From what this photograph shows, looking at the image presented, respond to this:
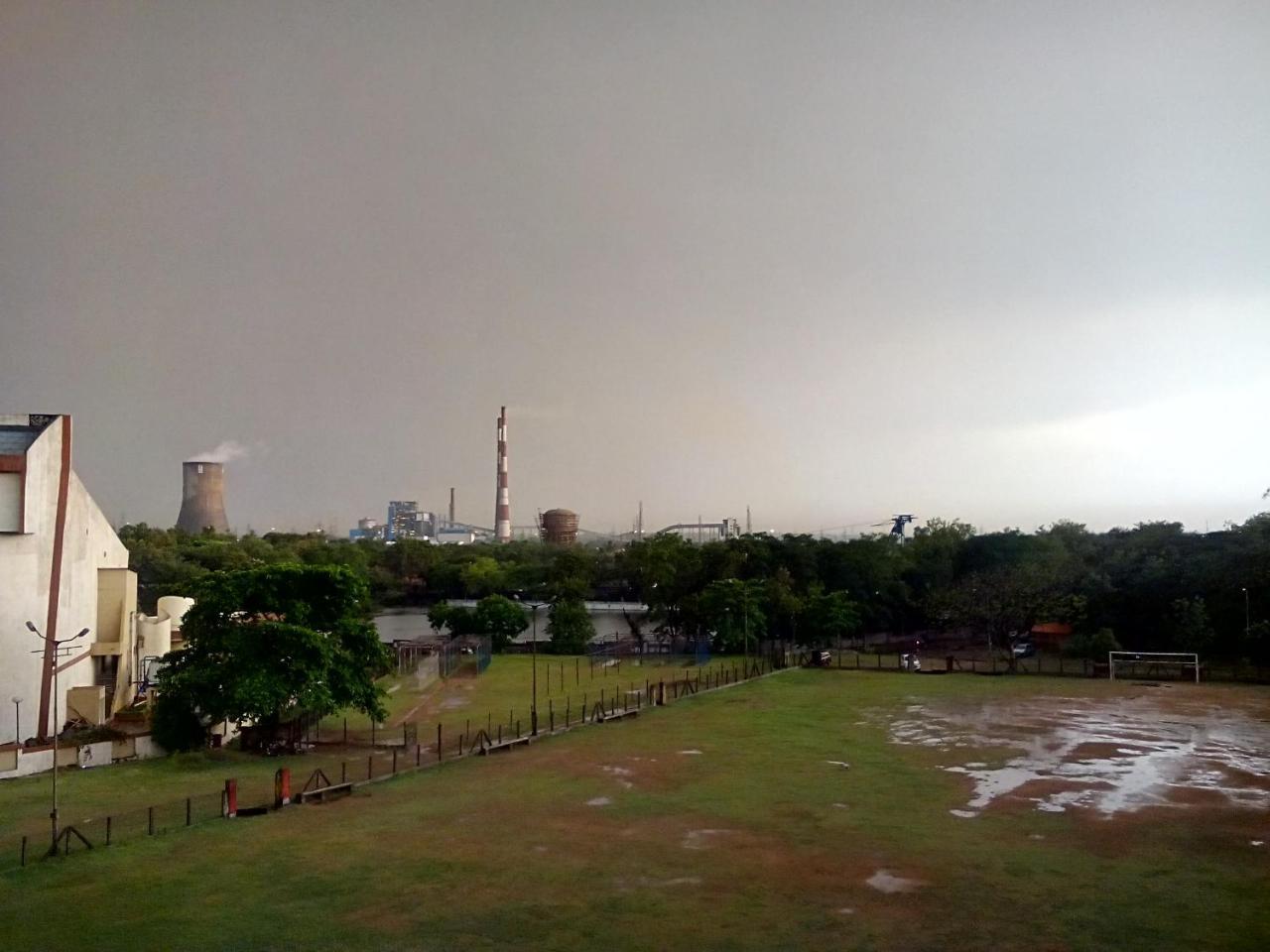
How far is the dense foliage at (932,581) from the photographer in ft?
192

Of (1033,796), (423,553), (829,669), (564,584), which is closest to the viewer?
(1033,796)

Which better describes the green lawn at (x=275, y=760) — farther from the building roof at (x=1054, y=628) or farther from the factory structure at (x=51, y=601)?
the building roof at (x=1054, y=628)

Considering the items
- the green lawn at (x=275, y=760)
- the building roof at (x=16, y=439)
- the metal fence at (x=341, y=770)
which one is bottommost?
the green lawn at (x=275, y=760)

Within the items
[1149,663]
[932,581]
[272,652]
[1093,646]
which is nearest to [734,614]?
[1093,646]

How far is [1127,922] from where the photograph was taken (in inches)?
663

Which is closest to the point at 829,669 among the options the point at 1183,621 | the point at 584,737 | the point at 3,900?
the point at 1183,621

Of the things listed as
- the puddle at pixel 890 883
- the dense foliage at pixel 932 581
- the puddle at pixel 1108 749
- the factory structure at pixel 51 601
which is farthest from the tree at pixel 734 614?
the puddle at pixel 890 883

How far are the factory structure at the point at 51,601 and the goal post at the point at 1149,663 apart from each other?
47.4 metres

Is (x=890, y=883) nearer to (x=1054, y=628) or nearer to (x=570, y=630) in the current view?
(x=570, y=630)

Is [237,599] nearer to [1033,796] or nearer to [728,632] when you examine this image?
[1033,796]

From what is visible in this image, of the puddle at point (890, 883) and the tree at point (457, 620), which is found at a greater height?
the tree at point (457, 620)

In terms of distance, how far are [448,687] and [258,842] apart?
2977 cm

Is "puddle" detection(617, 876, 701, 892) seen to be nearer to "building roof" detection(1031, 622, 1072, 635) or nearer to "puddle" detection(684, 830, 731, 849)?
"puddle" detection(684, 830, 731, 849)

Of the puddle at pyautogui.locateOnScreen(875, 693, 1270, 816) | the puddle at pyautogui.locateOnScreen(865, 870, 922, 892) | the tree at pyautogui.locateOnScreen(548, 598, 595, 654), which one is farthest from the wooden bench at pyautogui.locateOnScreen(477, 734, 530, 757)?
the tree at pyautogui.locateOnScreen(548, 598, 595, 654)
